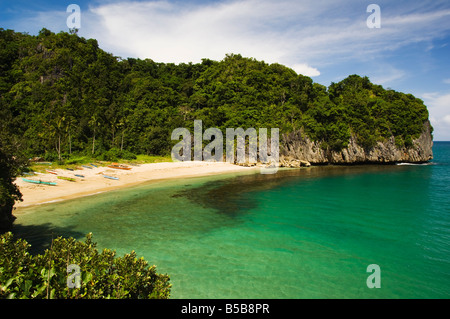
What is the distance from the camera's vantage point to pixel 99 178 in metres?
33.2

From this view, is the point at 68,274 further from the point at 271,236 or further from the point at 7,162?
the point at 271,236

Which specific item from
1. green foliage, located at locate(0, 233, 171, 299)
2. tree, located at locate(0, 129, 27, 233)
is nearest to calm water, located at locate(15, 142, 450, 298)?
tree, located at locate(0, 129, 27, 233)

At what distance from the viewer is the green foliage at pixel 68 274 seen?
5.14 m

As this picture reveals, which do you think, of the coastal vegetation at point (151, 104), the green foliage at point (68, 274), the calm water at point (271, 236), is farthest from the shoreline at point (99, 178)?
the green foliage at point (68, 274)

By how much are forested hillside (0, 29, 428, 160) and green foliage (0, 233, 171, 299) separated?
49612mm

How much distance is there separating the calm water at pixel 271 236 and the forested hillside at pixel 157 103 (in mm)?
34855

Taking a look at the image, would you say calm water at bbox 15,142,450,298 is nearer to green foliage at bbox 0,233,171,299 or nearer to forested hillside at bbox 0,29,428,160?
green foliage at bbox 0,233,171,299

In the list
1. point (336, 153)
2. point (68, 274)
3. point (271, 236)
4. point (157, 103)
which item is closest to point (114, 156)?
point (157, 103)

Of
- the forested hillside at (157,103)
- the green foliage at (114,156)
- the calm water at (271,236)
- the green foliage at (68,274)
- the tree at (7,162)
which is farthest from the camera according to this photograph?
the forested hillside at (157,103)

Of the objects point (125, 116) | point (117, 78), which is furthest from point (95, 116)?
point (117, 78)

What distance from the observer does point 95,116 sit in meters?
57.3

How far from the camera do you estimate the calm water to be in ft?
35.5

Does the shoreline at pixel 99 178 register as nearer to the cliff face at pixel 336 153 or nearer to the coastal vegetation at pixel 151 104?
the coastal vegetation at pixel 151 104

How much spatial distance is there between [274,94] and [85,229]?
6510 centimetres
